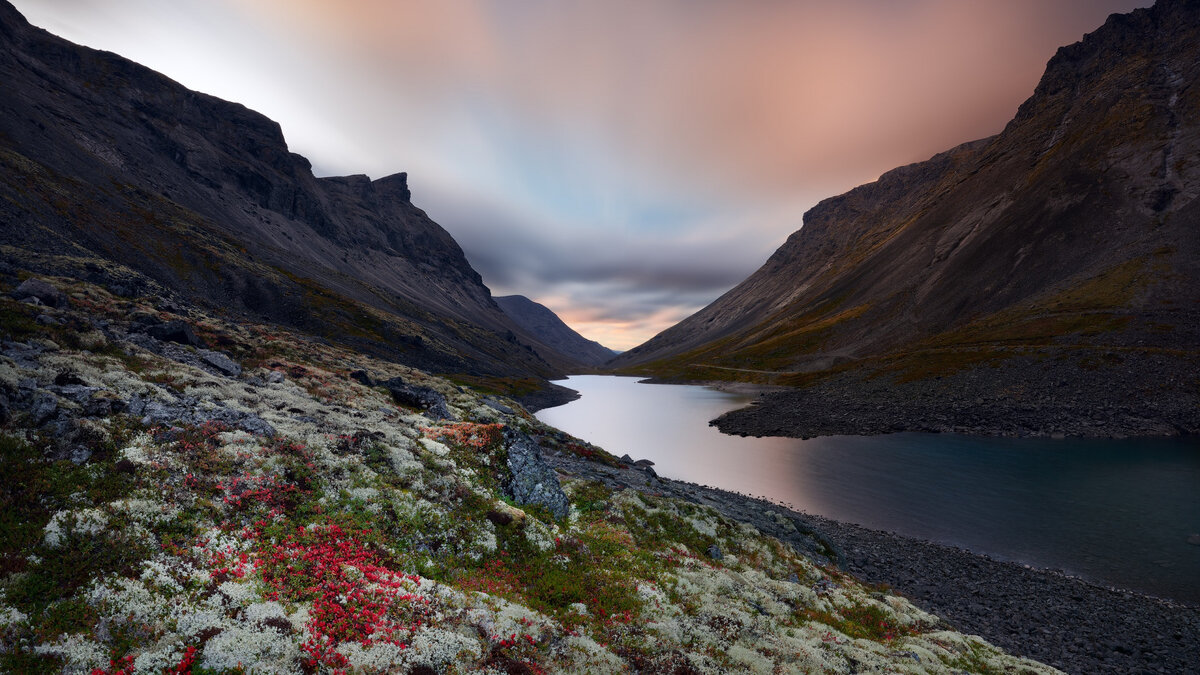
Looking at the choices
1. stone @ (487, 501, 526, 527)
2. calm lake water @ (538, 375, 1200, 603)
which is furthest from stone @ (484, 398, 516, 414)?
stone @ (487, 501, 526, 527)

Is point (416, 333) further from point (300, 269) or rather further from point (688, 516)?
point (688, 516)

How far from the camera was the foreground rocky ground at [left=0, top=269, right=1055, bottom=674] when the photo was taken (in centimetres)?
1041

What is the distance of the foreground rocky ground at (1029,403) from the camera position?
65.4 metres

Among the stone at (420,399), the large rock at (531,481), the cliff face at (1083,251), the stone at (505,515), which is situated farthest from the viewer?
the cliff face at (1083,251)

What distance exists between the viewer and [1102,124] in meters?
178

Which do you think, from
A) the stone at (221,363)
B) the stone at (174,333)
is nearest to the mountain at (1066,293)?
the stone at (221,363)

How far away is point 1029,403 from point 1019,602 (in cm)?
6768

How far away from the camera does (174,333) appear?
3253 cm

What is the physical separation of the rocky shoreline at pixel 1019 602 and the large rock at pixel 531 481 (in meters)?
7.63

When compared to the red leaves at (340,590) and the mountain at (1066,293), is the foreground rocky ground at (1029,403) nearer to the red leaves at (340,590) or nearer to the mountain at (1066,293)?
the mountain at (1066,293)

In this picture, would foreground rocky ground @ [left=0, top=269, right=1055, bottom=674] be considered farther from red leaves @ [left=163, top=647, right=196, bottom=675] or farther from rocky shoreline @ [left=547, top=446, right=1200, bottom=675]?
rocky shoreline @ [left=547, top=446, right=1200, bottom=675]

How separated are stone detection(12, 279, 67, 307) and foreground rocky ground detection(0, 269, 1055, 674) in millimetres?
257

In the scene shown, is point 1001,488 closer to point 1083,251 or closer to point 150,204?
point 1083,251

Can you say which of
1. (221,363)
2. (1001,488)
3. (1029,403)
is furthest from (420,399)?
(1029,403)
